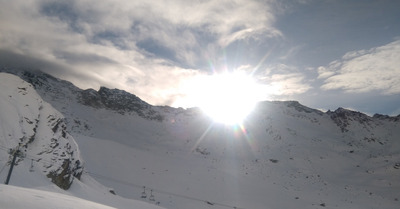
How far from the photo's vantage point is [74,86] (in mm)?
68125

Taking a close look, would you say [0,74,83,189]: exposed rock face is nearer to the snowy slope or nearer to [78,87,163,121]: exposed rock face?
the snowy slope

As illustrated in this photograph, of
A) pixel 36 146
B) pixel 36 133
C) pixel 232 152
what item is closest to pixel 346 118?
pixel 232 152

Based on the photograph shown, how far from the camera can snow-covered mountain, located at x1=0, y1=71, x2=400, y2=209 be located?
28.8m

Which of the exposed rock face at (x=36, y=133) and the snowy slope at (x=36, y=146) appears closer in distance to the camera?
the snowy slope at (x=36, y=146)

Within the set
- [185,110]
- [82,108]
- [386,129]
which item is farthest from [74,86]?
[386,129]

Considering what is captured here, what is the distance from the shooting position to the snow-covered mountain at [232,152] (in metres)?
28.8

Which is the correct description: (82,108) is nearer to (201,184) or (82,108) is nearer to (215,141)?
(215,141)

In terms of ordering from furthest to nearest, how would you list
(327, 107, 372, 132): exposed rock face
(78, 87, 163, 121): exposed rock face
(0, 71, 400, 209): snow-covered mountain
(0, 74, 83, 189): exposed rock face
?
(327, 107, 372, 132): exposed rock face → (78, 87, 163, 121): exposed rock face → (0, 71, 400, 209): snow-covered mountain → (0, 74, 83, 189): exposed rock face

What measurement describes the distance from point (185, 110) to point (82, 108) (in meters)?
26.5

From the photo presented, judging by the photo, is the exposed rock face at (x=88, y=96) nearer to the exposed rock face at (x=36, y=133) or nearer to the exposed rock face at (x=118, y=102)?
the exposed rock face at (x=118, y=102)

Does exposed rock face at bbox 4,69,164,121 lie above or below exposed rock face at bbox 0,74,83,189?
above

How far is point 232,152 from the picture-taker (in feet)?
154

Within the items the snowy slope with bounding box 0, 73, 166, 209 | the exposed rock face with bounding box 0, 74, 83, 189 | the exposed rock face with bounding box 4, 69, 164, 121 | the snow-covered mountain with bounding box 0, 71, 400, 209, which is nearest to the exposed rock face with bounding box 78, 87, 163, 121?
the exposed rock face with bounding box 4, 69, 164, 121

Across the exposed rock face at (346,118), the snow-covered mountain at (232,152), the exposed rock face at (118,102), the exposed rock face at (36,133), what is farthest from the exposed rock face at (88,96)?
the exposed rock face at (346,118)
